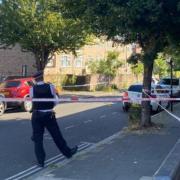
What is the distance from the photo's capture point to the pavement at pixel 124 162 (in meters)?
8.34

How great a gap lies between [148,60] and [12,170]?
6351 millimetres

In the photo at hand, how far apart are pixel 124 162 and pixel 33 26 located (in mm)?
25128

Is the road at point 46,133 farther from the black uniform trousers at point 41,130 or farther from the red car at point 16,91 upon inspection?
the red car at point 16,91

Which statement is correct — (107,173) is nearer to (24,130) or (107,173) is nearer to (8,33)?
(24,130)

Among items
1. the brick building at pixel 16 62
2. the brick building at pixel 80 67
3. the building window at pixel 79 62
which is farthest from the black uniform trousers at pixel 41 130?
the building window at pixel 79 62

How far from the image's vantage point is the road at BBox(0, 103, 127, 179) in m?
10.1

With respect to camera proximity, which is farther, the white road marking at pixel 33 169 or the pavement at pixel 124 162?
the white road marking at pixel 33 169

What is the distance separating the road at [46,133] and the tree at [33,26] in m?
12.2

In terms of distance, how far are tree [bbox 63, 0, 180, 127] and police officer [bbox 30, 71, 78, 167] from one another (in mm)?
3228

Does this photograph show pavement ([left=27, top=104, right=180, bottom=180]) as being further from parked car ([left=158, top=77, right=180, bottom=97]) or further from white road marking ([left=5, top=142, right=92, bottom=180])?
parked car ([left=158, top=77, right=180, bottom=97])

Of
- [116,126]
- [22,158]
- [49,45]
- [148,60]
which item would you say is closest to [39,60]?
[49,45]

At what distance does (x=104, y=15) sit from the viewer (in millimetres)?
12836

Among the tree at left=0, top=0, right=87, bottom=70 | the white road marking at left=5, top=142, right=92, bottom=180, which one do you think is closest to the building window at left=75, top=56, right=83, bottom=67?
the tree at left=0, top=0, right=87, bottom=70

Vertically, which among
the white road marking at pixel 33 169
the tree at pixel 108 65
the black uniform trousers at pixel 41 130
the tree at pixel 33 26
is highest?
the tree at pixel 33 26
